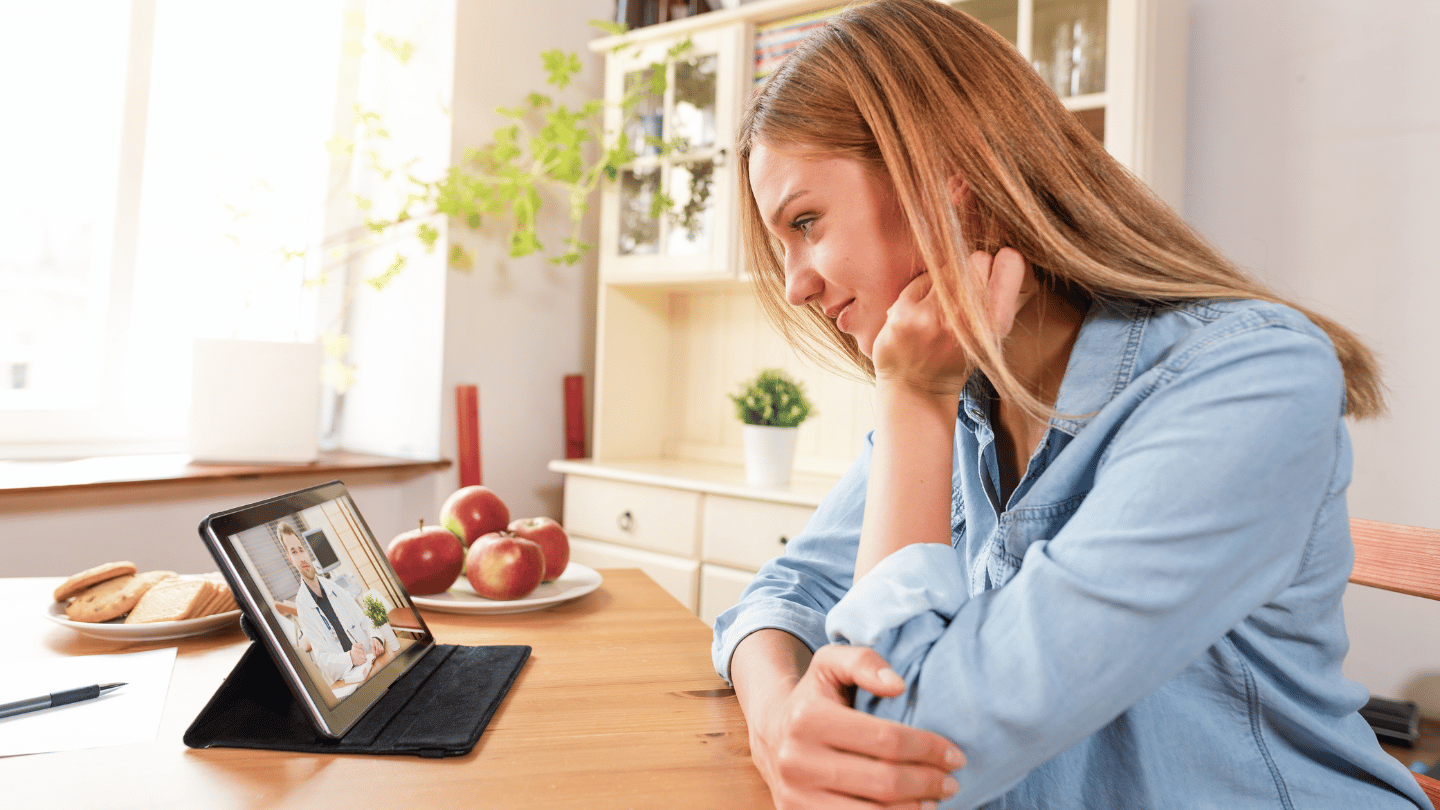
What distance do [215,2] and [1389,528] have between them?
2.71 meters

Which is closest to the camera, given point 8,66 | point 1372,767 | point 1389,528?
point 1372,767

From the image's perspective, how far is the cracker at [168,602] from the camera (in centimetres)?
86

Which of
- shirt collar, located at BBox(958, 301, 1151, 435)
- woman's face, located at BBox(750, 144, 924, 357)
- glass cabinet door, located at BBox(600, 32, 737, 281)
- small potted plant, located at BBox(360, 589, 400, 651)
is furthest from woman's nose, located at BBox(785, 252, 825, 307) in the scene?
glass cabinet door, located at BBox(600, 32, 737, 281)

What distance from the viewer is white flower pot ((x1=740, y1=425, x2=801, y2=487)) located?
7.22 feet

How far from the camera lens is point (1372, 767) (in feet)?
2.15

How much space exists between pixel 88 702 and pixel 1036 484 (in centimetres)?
78

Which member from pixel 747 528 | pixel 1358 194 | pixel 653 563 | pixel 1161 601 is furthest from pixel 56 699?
pixel 1358 194

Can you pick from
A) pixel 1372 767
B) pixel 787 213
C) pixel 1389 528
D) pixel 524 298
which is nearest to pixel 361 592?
pixel 787 213

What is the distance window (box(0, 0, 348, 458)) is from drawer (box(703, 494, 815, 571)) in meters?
1.26

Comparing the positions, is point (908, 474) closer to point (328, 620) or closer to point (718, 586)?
point (328, 620)

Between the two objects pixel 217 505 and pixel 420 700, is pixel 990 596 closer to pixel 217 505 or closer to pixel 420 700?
pixel 420 700

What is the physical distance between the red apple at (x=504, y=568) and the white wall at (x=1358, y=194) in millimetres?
1615

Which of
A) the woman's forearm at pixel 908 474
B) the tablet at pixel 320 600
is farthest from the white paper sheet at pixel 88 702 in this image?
the woman's forearm at pixel 908 474

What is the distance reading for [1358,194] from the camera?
5.95 ft
